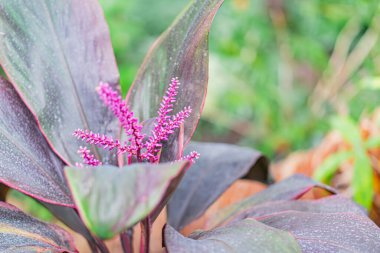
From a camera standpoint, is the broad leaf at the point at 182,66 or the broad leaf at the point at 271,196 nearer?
the broad leaf at the point at 182,66

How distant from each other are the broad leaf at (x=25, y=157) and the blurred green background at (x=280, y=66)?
1061 millimetres

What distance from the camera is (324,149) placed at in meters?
1.19

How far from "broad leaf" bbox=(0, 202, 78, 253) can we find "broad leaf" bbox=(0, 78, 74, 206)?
3 centimetres

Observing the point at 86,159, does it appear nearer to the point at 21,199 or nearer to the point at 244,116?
the point at 21,199

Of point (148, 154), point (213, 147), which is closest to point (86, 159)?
point (148, 154)

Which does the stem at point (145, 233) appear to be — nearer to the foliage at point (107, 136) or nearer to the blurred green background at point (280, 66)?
the foliage at point (107, 136)

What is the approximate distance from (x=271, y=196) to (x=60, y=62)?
35 cm

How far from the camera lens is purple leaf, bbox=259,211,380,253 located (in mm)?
512

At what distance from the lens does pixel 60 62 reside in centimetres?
68

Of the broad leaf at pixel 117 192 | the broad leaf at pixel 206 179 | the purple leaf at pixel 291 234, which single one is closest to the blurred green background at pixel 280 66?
the broad leaf at pixel 206 179

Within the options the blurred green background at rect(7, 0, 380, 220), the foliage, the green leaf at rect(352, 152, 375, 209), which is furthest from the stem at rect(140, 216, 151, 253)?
the blurred green background at rect(7, 0, 380, 220)

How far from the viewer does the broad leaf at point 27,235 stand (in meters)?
0.52

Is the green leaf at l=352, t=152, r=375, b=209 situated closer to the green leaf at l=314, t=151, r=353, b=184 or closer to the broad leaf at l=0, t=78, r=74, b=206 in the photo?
the green leaf at l=314, t=151, r=353, b=184

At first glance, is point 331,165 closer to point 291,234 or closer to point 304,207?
point 304,207
